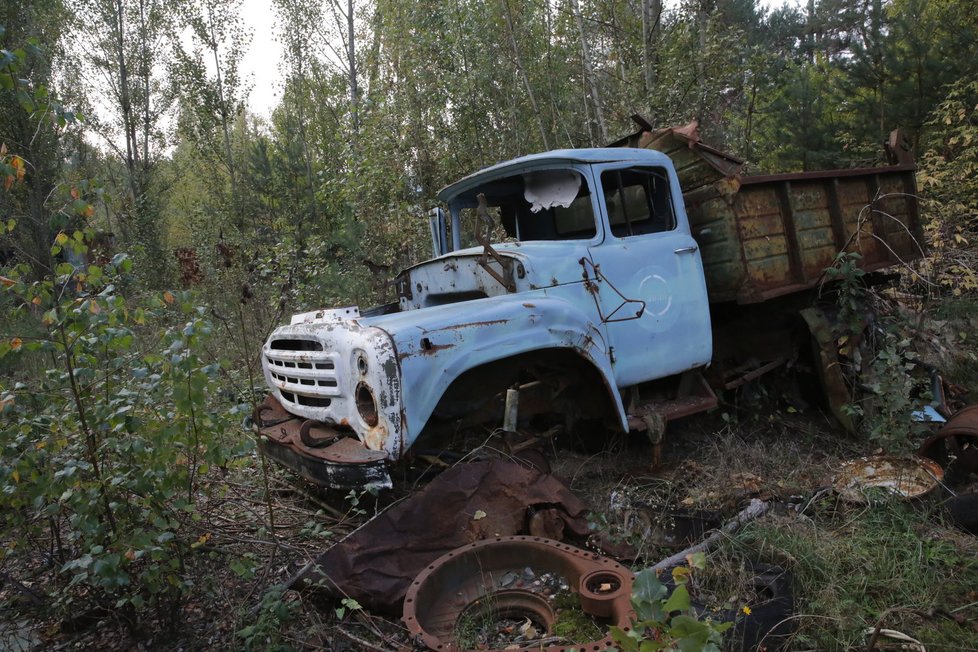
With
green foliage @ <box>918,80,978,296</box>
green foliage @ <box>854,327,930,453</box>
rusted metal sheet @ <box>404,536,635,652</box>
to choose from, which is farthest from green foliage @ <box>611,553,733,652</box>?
green foliage @ <box>918,80,978,296</box>

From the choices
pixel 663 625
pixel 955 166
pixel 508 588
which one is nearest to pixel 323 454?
pixel 508 588

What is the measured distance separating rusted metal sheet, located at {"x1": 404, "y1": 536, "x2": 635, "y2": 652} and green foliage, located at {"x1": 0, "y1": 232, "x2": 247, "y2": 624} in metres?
0.99

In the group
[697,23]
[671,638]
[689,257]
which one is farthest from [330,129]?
[671,638]

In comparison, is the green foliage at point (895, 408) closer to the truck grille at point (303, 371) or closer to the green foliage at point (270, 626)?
the truck grille at point (303, 371)

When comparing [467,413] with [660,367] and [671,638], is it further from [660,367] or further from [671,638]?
[671,638]

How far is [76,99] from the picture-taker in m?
16.3

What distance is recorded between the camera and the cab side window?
4223mm

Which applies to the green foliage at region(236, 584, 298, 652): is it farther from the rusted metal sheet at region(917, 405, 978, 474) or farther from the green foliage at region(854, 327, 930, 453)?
the rusted metal sheet at region(917, 405, 978, 474)

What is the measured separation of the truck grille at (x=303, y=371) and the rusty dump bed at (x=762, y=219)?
9.33 ft

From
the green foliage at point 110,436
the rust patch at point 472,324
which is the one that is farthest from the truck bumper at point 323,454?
the rust patch at point 472,324

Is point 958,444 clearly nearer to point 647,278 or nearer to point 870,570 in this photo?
point 870,570

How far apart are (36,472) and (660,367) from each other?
10.9ft

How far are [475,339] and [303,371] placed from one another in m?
1.03

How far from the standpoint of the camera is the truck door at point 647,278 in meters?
3.86
